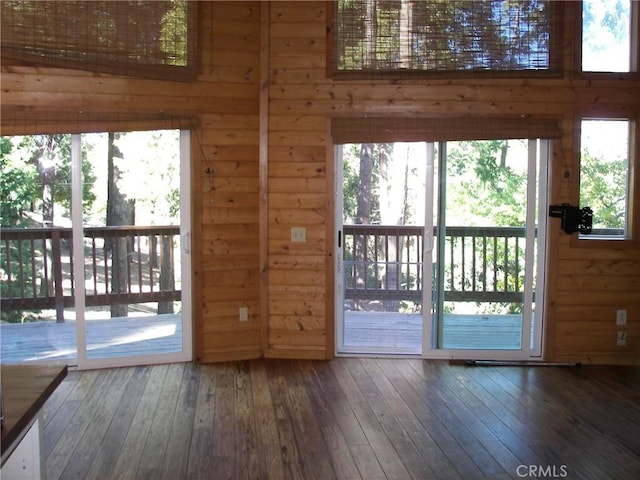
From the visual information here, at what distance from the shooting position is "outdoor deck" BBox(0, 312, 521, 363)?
14.1 feet

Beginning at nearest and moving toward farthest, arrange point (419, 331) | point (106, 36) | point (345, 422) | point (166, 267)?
point (345, 422), point (106, 36), point (166, 267), point (419, 331)

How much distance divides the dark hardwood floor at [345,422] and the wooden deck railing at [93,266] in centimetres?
62

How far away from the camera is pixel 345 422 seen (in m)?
3.37

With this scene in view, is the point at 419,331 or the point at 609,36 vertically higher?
the point at 609,36

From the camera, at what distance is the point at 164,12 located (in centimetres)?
425

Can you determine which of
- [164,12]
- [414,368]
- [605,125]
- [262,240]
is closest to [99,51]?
[164,12]

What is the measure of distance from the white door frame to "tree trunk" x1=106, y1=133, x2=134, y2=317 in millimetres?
221

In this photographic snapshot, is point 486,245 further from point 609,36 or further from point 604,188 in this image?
point 609,36

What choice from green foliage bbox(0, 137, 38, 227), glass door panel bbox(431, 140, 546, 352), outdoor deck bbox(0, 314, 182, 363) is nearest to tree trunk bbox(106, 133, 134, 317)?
outdoor deck bbox(0, 314, 182, 363)

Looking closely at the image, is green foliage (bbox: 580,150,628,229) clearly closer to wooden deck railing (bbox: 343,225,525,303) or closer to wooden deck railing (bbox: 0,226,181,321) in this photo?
wooden deck railing (bbox: 343,225,525,303)

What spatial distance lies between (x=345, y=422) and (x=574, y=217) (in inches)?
99.9

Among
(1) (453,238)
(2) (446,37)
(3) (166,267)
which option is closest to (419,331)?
(1) (453,238)

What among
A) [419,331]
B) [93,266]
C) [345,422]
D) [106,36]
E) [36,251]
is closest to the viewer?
[345,422]

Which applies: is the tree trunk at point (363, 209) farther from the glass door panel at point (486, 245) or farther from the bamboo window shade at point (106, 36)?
the bamboo window shade at point (106, 36)
